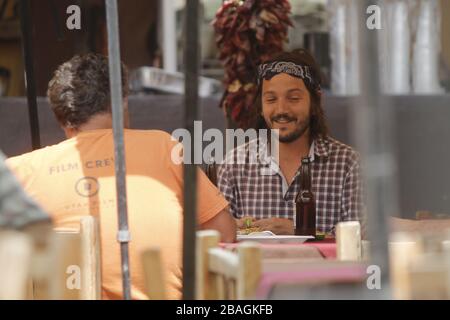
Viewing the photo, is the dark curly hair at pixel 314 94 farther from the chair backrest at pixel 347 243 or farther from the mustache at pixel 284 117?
the chair backrest at pixel 347 243

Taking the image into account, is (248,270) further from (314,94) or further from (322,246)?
(314,94)

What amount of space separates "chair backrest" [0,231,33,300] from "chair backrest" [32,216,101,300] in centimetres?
5

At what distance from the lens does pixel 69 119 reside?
3.84 meters

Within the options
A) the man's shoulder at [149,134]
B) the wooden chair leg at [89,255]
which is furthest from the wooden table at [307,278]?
the man's shoulder at [149,134]

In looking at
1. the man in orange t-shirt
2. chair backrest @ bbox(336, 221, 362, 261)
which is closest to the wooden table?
chair backrest @ bbox(336, 221, 362, 261)

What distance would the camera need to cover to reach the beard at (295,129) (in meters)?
4.74

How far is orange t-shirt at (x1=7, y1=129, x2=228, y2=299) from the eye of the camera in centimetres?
347

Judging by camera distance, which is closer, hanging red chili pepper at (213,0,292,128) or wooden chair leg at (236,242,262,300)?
wooden chair leg at (236,242,262,300)

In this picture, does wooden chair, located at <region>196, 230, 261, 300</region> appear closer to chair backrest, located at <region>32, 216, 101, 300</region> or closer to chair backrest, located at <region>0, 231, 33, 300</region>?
chair backrest, located at <region>32, 216, 101, 300</region>

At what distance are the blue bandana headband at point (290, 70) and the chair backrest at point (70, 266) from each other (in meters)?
1.76

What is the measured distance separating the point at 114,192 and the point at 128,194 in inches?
1.7

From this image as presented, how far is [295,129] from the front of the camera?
187 inches
